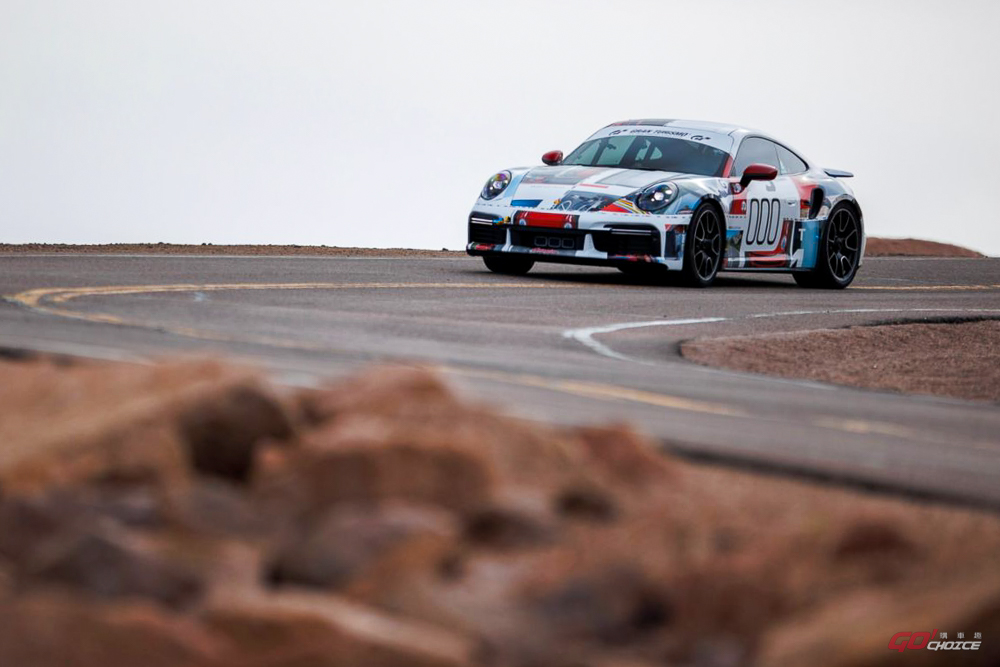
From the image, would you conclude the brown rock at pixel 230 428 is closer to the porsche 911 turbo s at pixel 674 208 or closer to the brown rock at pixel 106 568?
the brown rock at pixel 106 568

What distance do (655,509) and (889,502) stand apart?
0.82m

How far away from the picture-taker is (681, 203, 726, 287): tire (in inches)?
585

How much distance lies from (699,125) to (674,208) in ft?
5.83

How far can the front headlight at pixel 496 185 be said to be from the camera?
15.1 metres

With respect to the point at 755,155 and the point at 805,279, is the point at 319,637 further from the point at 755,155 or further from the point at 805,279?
the point at 805,279

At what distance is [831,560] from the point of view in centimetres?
375

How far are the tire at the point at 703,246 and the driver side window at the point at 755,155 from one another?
67cm

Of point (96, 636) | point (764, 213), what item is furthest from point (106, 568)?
point (764, 213)

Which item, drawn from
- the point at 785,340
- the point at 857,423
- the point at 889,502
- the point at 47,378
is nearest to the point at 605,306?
the point at 785,340

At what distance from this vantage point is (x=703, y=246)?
595 inches

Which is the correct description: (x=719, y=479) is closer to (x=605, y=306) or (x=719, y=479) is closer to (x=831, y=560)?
(x=831, y=560)

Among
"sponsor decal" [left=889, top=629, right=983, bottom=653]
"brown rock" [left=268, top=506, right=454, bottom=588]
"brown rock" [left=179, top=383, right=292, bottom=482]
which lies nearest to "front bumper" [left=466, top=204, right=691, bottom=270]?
"brown rock" [left=179, top=383, right=292, bottom=482]

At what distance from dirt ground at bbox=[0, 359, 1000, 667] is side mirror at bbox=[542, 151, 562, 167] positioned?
36.3 ft

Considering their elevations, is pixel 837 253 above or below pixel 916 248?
above
